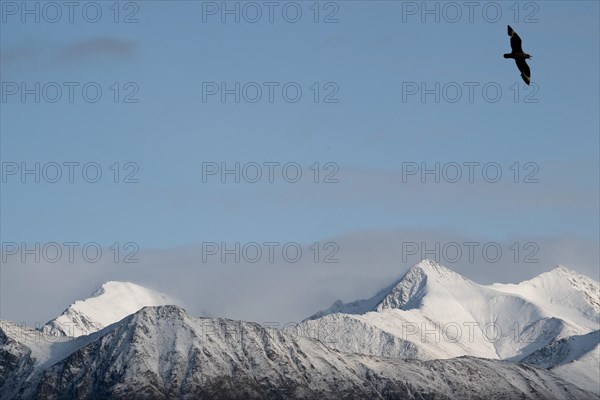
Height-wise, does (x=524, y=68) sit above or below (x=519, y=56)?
below

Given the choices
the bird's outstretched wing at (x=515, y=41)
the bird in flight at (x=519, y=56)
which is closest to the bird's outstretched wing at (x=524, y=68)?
the bird in flight at (x=519, y=56)

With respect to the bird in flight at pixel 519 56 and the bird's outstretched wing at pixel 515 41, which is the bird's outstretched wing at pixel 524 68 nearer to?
the bird in flight at pixel 519 56

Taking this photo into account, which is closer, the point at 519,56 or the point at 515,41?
the point at 515,41

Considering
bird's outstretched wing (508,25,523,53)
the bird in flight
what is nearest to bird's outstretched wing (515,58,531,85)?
the bird in flight

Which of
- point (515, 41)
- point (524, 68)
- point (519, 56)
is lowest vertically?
point (524, 68)

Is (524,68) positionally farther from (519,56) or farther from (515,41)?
(515,41)

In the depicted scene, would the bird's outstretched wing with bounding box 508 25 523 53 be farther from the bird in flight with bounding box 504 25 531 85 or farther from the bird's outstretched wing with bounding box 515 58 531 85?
the bird's outstretched wing with bounding box 515 58 531 85

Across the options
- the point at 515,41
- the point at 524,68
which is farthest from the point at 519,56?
the point at 515,41
